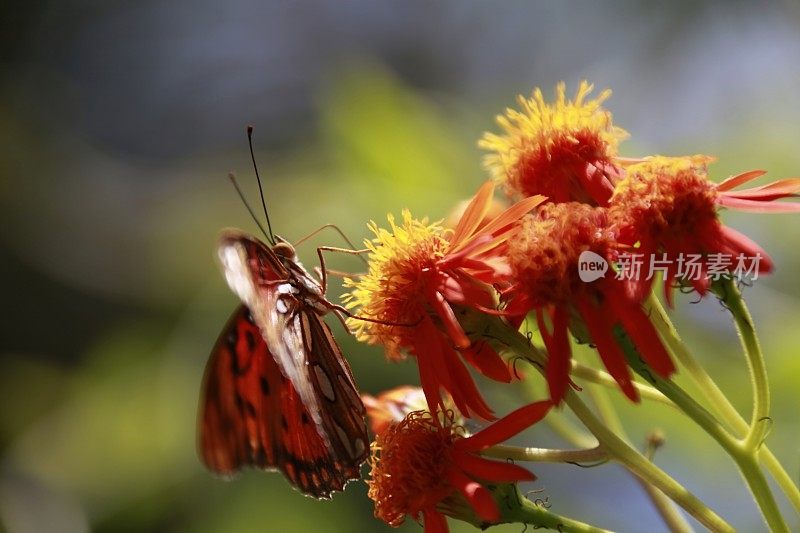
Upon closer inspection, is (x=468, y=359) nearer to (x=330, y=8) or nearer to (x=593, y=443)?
(x=593, y=443)

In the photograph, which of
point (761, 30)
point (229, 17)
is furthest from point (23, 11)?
point (761, 30)

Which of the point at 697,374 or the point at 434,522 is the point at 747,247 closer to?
the point at 697,374

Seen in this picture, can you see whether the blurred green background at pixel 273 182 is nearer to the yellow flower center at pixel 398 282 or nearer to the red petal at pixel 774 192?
the red petal at pixel 774 192

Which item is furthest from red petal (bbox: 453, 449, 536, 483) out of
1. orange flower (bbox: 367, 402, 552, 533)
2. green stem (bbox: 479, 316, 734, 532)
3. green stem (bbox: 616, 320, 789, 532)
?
green stem (bbox: 616, 320, 789, 532)

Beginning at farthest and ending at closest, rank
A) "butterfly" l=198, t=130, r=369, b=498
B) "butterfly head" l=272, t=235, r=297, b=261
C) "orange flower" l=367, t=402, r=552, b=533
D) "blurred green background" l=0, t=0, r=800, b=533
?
"blurred green background" l=0, t=0, r=800, b=533, "butterfly head" l=272, t=235, r=297, b=261, "butterfly" l=198, t=130, r=369, b=498, "orange flower" l=367, t=402, r=552, b=533

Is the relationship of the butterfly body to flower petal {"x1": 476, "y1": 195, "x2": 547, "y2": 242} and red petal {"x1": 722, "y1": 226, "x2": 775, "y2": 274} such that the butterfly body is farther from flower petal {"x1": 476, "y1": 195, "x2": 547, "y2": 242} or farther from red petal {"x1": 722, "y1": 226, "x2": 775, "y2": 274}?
red petal {"x1": 722, "y1": 226, "x2": 775, "y2": 274}

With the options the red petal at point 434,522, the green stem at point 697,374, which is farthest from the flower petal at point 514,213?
the red petal at point 434,522
